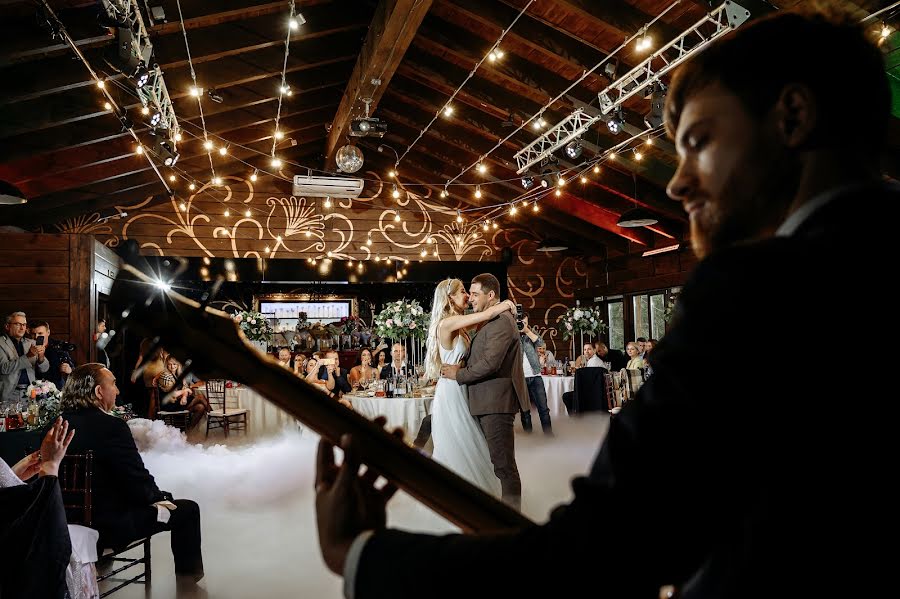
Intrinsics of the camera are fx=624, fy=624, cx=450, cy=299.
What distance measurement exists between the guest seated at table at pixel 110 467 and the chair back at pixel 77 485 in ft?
0.27

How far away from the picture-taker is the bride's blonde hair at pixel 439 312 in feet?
14.2

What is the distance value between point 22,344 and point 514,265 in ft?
27.1

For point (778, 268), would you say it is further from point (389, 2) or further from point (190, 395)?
point (190, 395)

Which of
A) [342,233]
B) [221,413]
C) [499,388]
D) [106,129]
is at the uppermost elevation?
[106,129]

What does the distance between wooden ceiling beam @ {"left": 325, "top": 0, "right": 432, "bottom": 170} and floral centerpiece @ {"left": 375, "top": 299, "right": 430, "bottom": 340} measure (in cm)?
229

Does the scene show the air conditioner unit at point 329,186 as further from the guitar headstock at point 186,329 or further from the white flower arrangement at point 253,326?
the guitar headstock at point 186,329

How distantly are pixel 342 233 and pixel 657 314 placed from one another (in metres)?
5.81

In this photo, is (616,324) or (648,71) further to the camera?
(616,324)

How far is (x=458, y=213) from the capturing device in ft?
38.9


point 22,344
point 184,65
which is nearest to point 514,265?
point 184,65

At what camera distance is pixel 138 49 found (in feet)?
14.3

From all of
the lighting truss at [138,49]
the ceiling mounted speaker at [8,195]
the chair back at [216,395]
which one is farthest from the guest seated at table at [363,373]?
the ceiling mounted speaker at [8,195]

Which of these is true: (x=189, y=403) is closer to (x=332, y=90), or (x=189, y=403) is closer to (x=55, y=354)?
(x=55, y=354)

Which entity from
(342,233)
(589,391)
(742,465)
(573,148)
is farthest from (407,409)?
(342,233)
